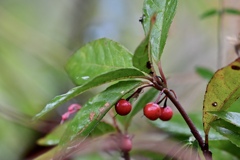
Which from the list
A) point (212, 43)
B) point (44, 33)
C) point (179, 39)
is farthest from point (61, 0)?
point (212, 43)

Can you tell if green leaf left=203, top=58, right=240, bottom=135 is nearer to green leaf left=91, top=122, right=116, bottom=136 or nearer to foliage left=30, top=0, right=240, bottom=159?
foliage left=30, top=0, right=240, bottom=159

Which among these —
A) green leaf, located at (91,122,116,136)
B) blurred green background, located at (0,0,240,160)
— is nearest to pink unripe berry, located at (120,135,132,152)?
green leaf, located at (91,122,116,136)

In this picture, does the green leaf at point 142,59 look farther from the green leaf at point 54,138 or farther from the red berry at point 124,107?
the green leaf at point 54,138

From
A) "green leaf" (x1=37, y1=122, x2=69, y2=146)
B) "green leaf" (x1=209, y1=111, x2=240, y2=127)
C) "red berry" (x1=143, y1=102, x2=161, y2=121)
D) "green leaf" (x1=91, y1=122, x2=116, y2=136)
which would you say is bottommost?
"green leaf" (x1=37, y1=122, x2=69, y2=146)

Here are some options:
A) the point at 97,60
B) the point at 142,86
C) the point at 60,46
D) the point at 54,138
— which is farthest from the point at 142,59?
the point at 60,46

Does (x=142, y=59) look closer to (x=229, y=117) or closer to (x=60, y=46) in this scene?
(x=229, y=117)

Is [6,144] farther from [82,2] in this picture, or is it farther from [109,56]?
[109,56]

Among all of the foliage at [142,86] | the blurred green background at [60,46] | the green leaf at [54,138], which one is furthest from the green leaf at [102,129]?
the blurred green background at [60,46]
